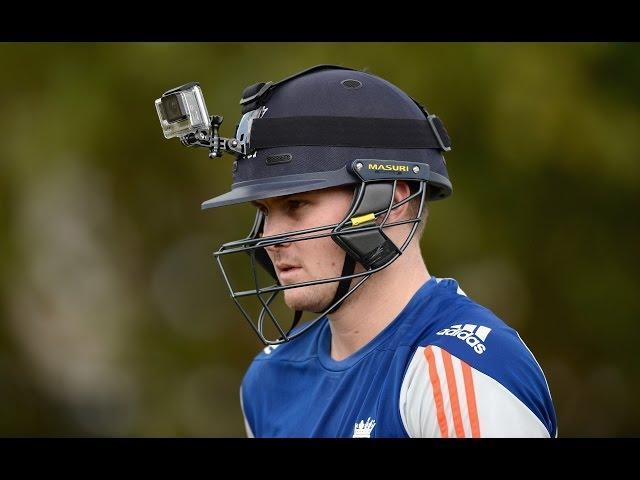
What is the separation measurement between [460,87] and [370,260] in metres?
4.12

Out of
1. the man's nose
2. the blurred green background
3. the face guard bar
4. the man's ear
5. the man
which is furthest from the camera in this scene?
the blurred green background

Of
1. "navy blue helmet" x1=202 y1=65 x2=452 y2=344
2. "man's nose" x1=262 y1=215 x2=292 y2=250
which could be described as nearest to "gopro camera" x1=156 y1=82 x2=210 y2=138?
"navy blue helmet" x1=202 y1=65 x2=452 y2=344

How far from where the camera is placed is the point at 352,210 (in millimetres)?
3322

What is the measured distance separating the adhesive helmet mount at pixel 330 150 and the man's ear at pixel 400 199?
1.0 inches

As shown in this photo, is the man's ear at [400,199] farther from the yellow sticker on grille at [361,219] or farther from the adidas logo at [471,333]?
the adidas logo at [471,333]

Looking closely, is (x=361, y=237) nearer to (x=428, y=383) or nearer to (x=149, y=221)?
(x=428, y=383)

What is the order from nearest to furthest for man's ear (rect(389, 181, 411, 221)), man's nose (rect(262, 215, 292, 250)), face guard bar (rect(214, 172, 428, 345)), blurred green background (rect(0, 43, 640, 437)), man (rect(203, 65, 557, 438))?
1. man (rect(203, 65, 557, 438))
2. face guard bar (rect(214, 172, 428, 345))
3. man's nose (rect(262, 215, 292, 250))
4. man's ear (rect(389, 181, 411, 221))
5. blurred green background (rect(0, 43, 640, 437))

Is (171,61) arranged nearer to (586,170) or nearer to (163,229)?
(163,229)

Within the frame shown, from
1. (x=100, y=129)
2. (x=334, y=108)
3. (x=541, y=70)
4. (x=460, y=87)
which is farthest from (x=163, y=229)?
(x=334, y=108)

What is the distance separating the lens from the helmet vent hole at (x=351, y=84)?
3.56m

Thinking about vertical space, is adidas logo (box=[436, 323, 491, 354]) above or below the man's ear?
below

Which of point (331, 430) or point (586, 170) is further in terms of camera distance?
point (586, 170)

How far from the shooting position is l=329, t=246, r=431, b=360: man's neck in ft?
11.4

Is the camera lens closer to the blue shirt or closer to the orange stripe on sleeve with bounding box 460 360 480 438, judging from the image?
the blue shirt
